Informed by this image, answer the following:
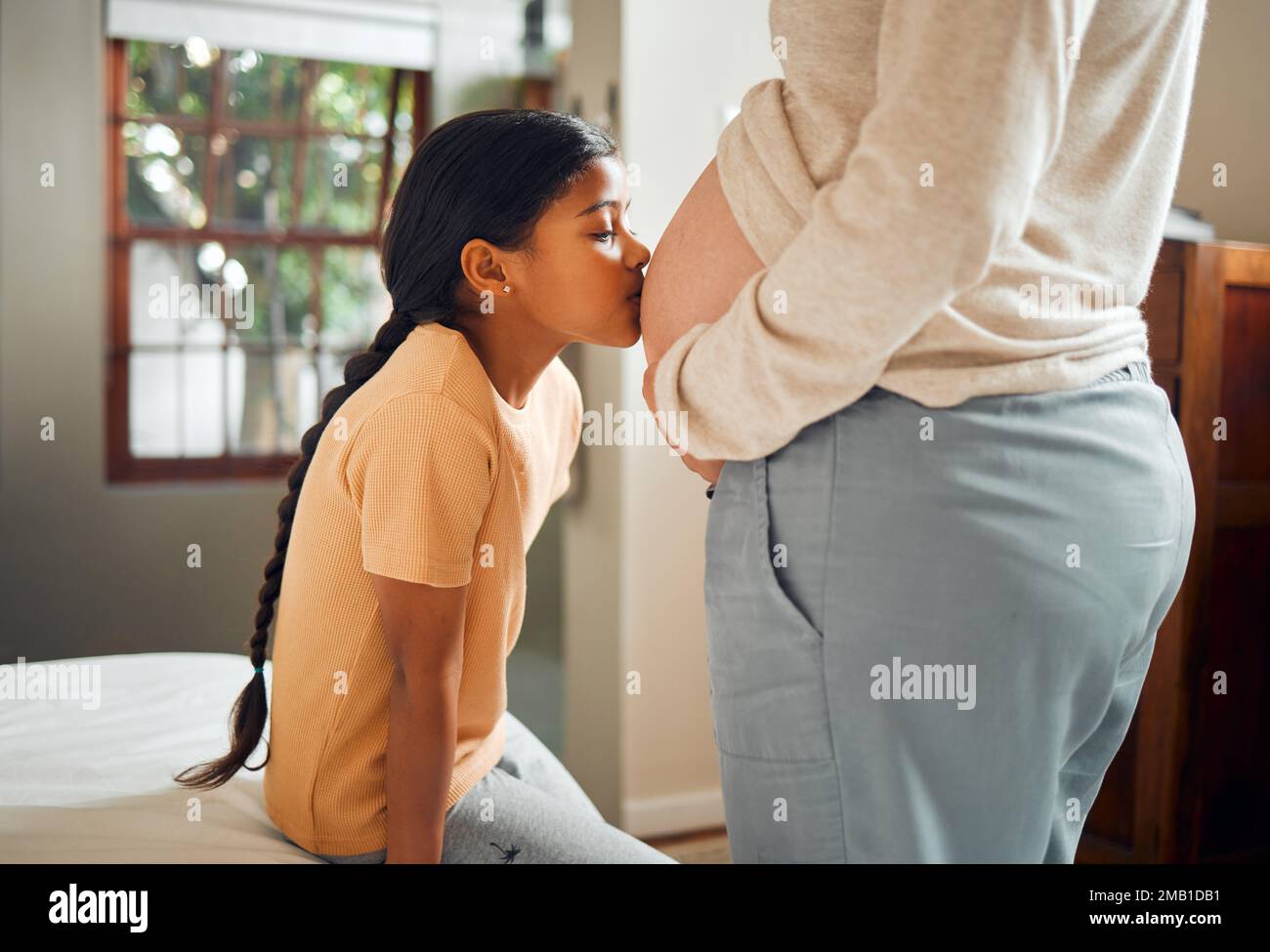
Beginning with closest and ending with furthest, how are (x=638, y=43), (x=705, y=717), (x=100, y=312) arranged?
(x=638, y=43) < (x=705, y=717) < (x=100, y=312)

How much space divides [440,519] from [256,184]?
10.8ft

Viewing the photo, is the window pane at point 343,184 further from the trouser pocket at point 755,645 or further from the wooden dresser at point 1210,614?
the trouser pocket at point 755,645

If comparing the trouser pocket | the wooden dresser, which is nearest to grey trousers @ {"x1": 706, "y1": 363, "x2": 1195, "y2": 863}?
the trouser pocket

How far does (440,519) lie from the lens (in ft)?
2.88

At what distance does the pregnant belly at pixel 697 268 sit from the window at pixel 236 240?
2.97m

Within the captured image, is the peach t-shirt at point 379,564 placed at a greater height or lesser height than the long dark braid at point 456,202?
lesser

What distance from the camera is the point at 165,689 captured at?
1.43 metres

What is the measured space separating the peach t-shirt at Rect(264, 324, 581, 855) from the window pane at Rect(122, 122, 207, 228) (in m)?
3.07

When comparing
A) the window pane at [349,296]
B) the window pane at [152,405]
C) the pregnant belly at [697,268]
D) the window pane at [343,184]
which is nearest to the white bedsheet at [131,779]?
the pregnant belly at [697,268]

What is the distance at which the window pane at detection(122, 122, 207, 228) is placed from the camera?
3.57m

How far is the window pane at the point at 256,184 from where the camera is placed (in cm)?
368
